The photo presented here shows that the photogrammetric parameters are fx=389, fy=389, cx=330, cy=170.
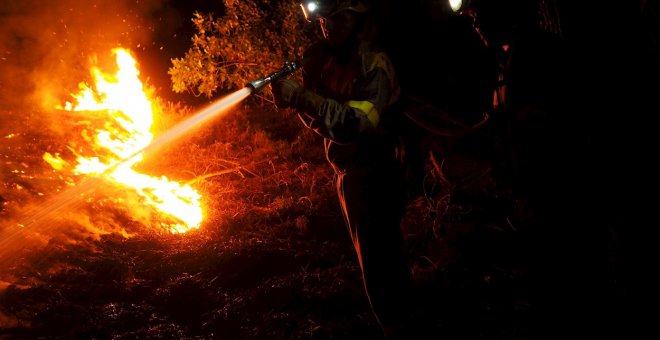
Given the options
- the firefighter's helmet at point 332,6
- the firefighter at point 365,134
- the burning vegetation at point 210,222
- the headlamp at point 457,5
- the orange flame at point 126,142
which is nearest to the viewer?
the firefighter at point 365,134

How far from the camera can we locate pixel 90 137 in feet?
20.5

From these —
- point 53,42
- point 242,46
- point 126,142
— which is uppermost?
point 242,46

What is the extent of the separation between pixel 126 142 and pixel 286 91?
16.4 ft

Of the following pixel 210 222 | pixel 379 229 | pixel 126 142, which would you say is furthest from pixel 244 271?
pixel 126 142

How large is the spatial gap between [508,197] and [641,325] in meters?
2.15

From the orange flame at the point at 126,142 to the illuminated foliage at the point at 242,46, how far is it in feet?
4.21

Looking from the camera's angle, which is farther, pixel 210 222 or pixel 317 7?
pixel 210 222

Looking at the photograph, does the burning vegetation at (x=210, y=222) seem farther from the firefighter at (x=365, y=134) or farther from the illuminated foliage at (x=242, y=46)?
the firefighter at (x=365, y=134)

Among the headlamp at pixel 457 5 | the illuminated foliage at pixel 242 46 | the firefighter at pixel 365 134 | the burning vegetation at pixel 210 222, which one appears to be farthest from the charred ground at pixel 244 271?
the illuminated foliage at pixel 242 46

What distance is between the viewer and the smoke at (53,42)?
5.72m

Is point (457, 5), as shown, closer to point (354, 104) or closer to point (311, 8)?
point (311, 8)

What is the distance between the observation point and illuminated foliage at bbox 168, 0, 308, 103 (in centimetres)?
801

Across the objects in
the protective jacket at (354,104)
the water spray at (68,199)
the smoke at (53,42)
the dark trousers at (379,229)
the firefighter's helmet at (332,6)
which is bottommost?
the dark trousers at (379,229)

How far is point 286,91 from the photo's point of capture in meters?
2.71
